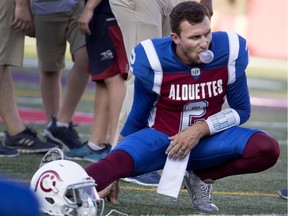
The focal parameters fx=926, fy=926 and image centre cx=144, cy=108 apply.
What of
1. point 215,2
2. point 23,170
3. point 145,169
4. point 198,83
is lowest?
point 215,2

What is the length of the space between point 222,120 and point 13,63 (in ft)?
6.67

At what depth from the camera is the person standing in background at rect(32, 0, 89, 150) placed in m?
6.63

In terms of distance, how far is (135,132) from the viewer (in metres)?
4.75

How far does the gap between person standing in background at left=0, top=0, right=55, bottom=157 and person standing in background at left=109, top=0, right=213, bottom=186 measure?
0.77 m

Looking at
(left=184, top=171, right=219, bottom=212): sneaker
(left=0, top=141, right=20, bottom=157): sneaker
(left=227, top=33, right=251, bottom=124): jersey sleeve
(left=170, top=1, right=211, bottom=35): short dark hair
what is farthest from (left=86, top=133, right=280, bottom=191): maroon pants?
(left=0, top=141, right=20, bottom=157): sneaker

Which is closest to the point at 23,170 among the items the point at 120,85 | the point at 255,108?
the point at 120,85

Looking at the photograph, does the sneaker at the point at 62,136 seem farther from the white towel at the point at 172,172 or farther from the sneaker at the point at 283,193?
the white towel at the point at 172,172

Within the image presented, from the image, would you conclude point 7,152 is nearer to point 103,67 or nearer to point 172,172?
point 103,67

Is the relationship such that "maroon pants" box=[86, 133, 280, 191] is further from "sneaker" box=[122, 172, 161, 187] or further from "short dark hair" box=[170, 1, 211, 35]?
"sneaker" box=[122, 172, 161, 187]

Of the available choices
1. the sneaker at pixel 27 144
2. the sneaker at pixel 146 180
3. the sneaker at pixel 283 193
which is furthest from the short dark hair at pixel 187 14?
the sneaker at pixel 27 144

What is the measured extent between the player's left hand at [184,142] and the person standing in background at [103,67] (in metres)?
1.51

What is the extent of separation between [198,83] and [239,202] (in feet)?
3.00

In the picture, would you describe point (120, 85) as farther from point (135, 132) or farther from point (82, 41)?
point (135, 132)

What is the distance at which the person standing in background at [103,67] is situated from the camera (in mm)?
6094
